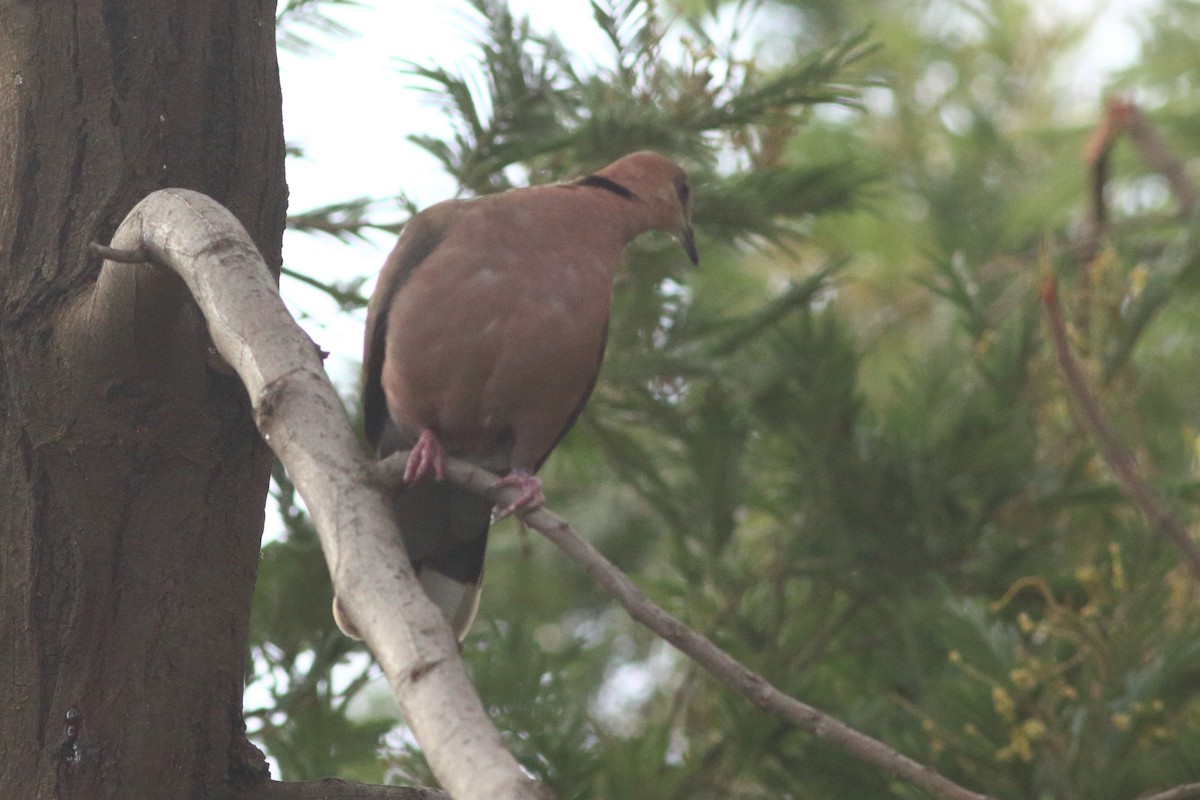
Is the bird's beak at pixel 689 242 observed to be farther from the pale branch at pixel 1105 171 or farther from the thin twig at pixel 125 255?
the thin twig at pixel 125 255

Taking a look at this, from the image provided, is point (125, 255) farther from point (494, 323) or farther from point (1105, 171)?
point (1105, 171)

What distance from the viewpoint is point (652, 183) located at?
338cm

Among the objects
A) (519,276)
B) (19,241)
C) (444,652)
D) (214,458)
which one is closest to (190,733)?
(214,458)

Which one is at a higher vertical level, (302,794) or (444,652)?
(302,794)

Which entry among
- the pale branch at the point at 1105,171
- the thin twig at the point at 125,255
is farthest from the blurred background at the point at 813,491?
the thin twig at the point at 125,255

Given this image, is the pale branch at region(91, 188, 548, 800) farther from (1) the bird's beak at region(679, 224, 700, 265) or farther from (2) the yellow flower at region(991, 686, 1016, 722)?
(2) the yellow flower at region(991, 686, 1016, 722)

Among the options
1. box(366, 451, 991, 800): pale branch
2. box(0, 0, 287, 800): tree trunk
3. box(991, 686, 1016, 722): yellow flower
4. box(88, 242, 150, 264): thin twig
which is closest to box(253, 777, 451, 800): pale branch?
box(0, 0, 287, 800): tree trunk

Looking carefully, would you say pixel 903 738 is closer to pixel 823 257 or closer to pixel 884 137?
pixel 823 257

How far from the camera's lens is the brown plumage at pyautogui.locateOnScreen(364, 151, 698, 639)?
9.87 ft

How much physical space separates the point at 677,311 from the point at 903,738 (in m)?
1.22

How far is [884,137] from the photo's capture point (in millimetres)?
6992

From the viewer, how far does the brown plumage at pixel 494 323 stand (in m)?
3.01

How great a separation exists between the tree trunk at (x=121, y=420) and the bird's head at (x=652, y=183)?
1.13 meters

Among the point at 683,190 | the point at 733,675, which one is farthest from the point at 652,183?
the point at 733,675
